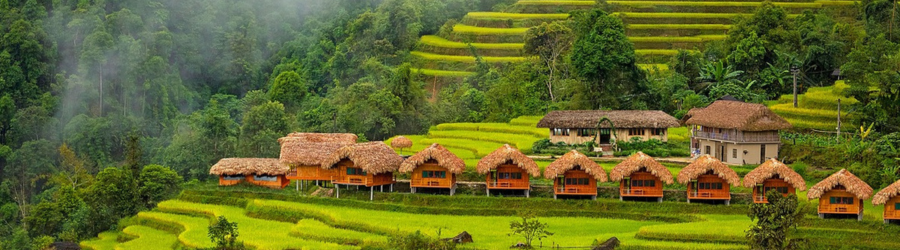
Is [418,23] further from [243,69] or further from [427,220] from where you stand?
[427,220]

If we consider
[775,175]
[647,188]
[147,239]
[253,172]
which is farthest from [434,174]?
[775,175]

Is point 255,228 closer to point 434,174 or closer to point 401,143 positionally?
point 434,174

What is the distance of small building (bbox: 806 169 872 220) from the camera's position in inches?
1391

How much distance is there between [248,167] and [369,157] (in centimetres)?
610

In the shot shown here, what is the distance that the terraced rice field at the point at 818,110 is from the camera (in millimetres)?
45375

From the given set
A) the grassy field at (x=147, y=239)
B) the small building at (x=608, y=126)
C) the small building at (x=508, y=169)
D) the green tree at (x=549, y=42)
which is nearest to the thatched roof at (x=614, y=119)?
the small building at (x=608, y=126)

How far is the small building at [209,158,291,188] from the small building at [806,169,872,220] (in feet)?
55.7

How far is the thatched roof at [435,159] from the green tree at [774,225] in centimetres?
997

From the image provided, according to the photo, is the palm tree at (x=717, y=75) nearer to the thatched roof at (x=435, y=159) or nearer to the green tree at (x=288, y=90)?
the thatched roof at (x=435, y=159)

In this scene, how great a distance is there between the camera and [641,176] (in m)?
38.6

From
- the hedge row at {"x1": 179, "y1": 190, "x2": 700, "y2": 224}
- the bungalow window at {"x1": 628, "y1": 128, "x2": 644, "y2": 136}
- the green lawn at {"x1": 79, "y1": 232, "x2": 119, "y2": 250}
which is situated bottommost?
the green lawn at {"x1": 79, "y1": 232, "x2": 119, "y2": 250}

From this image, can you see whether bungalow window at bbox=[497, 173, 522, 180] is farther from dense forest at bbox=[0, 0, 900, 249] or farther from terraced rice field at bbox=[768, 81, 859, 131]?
terraced rice field at bbox=[768, 81, 859, 131]

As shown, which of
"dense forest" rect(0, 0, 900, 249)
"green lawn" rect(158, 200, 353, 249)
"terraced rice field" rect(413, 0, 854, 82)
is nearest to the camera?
"green lawn" rect(158, 200, 353, 249)

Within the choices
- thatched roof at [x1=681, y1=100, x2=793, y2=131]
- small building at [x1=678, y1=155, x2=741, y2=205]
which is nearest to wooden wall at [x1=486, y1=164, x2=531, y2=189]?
small building at [x1=678, y1=155, x2=741, y2=205]
